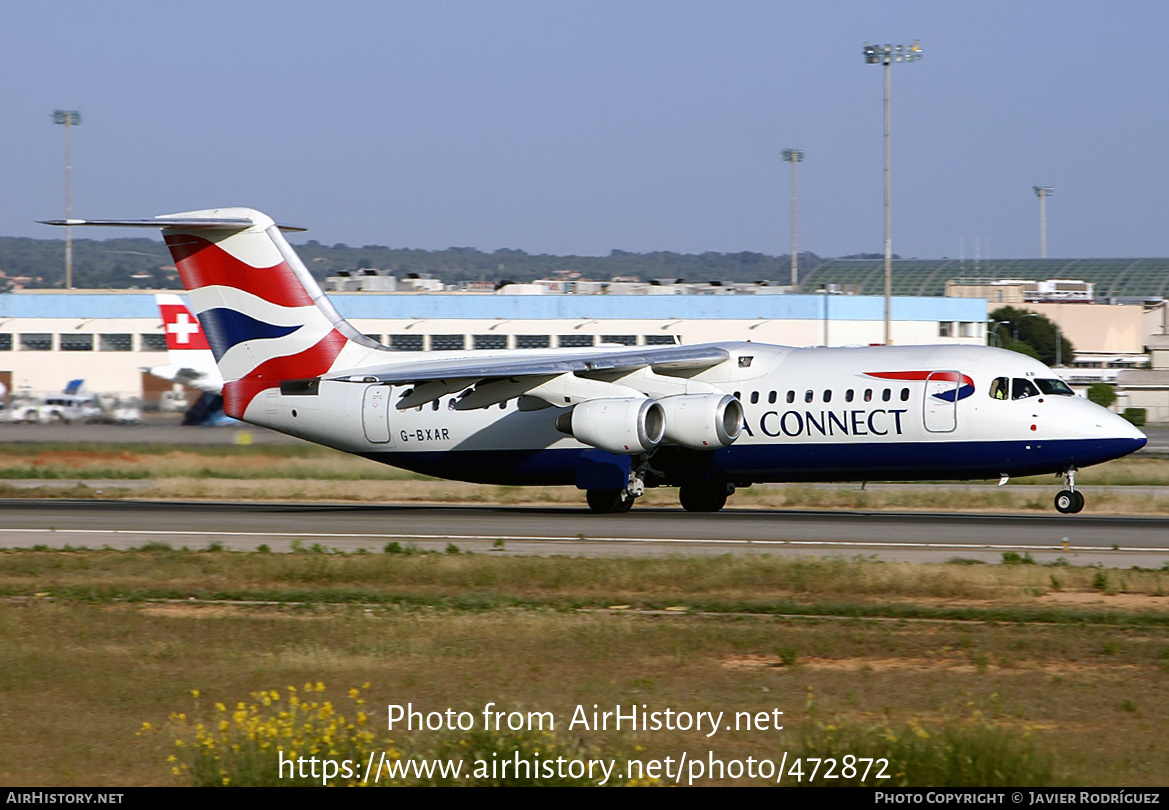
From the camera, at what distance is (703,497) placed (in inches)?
1190

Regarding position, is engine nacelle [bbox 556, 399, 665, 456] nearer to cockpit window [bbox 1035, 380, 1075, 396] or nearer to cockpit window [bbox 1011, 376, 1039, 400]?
cockpit window [bbox 1011, 376, 1039, 400]

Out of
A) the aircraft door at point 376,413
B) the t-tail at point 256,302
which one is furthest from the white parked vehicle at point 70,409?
the aircraft door at point 376,413

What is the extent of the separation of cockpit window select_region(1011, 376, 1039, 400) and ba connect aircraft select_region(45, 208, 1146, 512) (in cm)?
3

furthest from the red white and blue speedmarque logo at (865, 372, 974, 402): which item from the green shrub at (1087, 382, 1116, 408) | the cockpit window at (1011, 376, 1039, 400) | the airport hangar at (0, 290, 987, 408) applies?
the airport hangar at (0, 290, 987, 408)

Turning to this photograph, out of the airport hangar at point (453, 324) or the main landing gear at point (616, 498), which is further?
the airport hangar at point (453, 324)

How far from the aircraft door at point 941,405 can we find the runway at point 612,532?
75.1 inches

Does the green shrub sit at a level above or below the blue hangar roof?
below

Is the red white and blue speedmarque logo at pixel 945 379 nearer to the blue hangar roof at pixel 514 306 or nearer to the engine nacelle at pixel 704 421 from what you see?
the engine nacelle at pixel 704 421

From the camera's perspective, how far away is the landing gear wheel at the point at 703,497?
30078 mm

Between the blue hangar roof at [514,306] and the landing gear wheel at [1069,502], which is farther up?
the blue hangar roof at [514,306]

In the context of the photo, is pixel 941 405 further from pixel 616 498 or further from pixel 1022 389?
pixel 616 498

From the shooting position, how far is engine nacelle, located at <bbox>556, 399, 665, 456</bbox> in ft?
90.7
